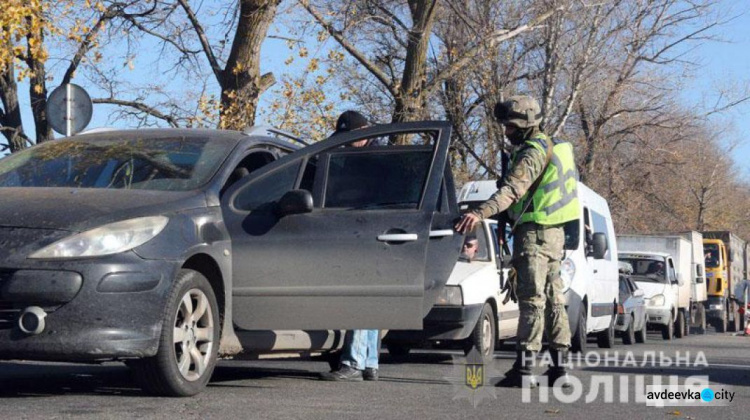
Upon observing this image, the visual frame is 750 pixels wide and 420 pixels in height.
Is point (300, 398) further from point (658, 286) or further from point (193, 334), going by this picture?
point (658, 286)

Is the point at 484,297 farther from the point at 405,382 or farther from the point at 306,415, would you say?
the point at 306,415

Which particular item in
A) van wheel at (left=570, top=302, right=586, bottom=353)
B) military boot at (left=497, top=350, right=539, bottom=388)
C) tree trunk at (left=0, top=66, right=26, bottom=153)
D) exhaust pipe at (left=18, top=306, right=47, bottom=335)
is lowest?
military boot at (left=497, top=350, right=539, bottom=388)

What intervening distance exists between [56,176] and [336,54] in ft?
47.0

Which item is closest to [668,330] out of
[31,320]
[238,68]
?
[238,68]

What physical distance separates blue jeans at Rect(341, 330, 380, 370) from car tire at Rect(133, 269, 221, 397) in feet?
5.28

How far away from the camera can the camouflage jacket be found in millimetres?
7805

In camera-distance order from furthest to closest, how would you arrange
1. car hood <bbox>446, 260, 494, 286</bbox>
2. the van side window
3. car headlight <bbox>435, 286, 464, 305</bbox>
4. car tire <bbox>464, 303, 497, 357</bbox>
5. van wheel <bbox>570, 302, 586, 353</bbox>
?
the van side window < van wheel <bbox>570, 302, 586, 353</bbox> < car tire <bbox>464, 303, 497, 357</bbox> < car hood <bbox>446, 260, 494, 286</bbox> < car headlight <bbox>435, 286, 464, 305</bbox>

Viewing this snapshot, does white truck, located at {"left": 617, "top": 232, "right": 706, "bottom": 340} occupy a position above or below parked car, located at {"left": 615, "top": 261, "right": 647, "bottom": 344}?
above

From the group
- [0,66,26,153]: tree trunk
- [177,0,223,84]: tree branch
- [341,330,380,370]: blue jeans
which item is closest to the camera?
[341,330,380,370]: blue jeans

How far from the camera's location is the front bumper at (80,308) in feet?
21.1

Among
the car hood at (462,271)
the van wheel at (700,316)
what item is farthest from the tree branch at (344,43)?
the van wheel at (700,316)

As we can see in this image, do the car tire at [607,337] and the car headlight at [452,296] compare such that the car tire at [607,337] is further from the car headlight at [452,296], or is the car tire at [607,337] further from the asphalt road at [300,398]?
the asphalt road at [300,398]

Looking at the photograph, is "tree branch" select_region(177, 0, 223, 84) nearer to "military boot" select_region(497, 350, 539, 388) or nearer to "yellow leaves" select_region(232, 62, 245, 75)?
"yellow leaves" select_region(232, 62, 245, 75)

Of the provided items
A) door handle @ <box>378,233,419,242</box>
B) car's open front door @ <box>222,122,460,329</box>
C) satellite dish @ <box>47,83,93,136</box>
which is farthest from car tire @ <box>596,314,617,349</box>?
door handle @ <box>378,233,419,242</box>
